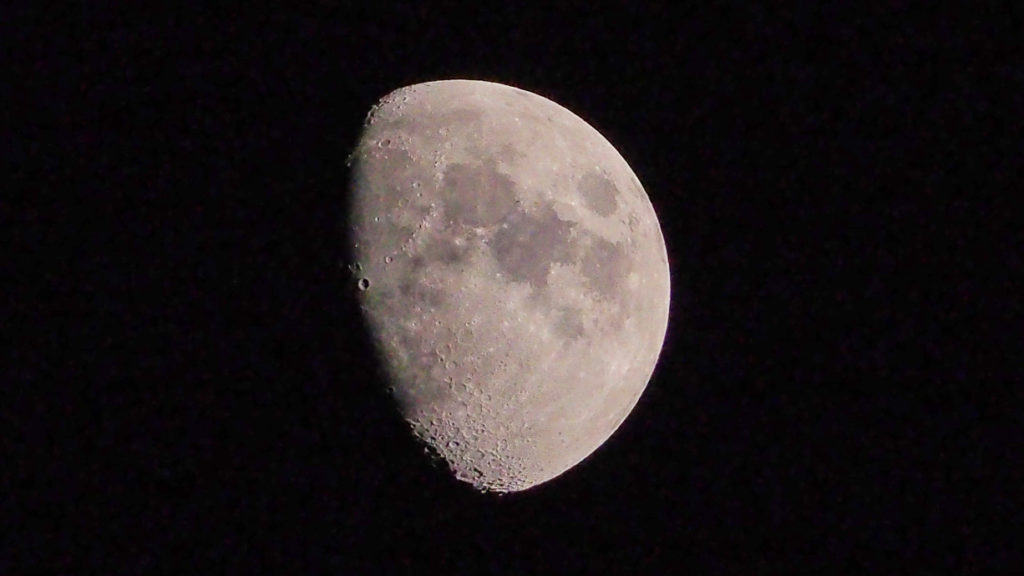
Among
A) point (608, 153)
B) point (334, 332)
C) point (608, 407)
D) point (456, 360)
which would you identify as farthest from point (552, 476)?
point (608, 153)

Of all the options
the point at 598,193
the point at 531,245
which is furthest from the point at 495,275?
the point at 598,193

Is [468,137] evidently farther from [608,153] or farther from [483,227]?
[608,153]

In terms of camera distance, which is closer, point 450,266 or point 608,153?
point 450,266

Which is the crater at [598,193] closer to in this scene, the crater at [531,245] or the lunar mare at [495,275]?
the lunar mare at [495,275]

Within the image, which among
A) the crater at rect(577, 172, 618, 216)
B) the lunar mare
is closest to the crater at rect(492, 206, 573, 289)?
the lunar mare

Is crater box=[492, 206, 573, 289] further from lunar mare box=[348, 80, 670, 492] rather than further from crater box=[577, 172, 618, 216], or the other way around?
crater box=[577, 172, 618, 216]

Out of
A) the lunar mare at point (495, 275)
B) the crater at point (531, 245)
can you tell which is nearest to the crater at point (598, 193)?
the lunar mare at point (495, 275)

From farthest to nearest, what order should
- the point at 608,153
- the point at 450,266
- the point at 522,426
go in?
1. the point at 608,153
2. the point at 522,426
3. the point at 450,266

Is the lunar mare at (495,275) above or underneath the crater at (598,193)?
underneath
